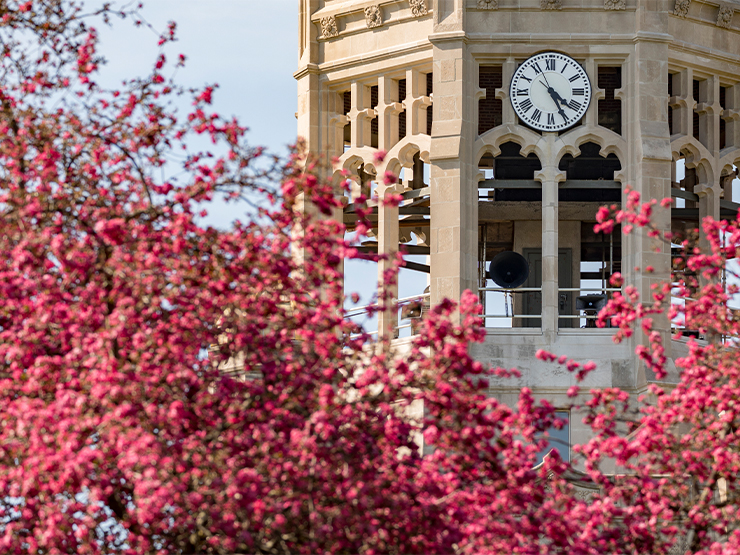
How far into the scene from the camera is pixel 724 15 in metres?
35.3

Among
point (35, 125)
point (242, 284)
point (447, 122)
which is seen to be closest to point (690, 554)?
point (242, 284)

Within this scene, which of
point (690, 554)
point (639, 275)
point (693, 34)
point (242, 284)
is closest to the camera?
point (242, 284)

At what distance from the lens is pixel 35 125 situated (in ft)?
62.6

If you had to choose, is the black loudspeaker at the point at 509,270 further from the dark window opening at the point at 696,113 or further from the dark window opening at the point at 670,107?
the dark window opening at the point at 696,113

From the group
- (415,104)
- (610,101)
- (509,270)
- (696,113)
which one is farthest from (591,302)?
(415,104)

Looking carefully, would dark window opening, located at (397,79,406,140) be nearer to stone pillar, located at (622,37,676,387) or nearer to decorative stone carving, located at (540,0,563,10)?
decorative stone carving, located at (540,0,563,10)

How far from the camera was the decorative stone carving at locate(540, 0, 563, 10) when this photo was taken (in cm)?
3434

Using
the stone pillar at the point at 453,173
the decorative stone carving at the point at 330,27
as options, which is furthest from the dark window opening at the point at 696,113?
the decorative stone carving at the point at 330,27

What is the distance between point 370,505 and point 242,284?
2.95 meters

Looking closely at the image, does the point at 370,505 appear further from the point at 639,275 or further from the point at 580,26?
the point at 580,26

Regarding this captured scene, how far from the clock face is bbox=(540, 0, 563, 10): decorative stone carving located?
3.15 feet

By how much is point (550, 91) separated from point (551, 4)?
6.06ft

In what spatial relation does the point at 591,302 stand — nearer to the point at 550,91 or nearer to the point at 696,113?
the point at 550,91

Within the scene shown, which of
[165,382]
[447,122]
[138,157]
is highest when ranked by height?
[447,122]
